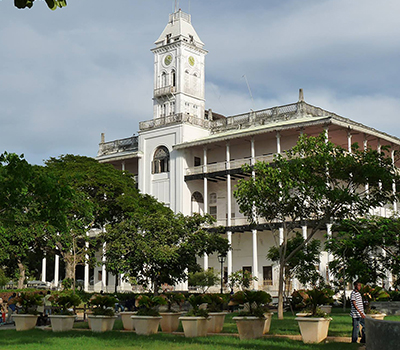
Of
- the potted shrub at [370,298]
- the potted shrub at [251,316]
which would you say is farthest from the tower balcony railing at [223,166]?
the potted shrub at [251,316]

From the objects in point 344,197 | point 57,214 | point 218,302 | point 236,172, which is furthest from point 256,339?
point 236,172

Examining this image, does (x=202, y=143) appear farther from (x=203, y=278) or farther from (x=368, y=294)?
(x=368, y=294)

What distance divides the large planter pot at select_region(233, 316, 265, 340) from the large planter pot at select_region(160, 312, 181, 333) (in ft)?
10.4

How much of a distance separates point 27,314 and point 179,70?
32031 millimetres

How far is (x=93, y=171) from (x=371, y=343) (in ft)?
98.7

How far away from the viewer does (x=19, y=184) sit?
39.1 ft

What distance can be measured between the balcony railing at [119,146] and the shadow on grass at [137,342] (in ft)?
118

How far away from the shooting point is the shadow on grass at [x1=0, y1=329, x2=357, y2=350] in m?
12.7

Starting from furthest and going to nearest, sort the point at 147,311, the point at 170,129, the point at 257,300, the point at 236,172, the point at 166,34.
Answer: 1. the point at 166,34
2. the point at 170,129
3. the point at 236,172
4. the point at 147,311
5. the point at 257,300

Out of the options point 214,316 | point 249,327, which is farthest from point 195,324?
point 249,327

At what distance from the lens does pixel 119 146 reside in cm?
5334

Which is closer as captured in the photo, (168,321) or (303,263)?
(168,321)

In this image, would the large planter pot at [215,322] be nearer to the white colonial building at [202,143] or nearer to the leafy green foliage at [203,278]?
the white colonial building at [202,143]

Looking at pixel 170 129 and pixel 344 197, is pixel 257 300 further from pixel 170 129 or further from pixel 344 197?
pixel 170 129
